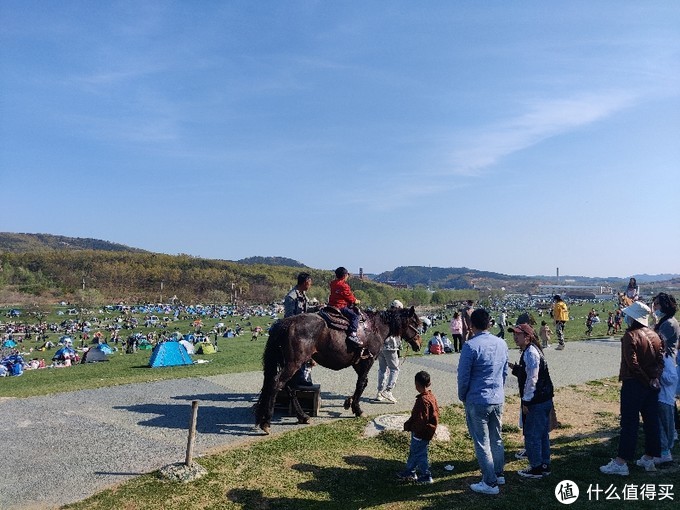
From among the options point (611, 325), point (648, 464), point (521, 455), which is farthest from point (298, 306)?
point (611, 325)

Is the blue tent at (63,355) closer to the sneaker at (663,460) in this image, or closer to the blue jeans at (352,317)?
the blue jeans at (352,317)

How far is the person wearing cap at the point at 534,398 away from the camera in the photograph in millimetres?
6031

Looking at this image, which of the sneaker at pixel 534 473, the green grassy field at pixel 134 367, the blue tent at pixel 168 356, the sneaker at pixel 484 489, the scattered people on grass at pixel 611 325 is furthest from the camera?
the scattered people on grass at pixel 611 325

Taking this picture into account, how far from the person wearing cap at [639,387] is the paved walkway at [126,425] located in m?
4.19

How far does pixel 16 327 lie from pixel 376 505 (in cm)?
5637

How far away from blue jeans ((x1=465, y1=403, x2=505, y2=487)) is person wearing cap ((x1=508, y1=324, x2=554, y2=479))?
1.85ft

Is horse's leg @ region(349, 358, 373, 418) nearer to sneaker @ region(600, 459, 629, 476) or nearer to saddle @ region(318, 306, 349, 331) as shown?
saddle @ region(318, 306, 349, 331)

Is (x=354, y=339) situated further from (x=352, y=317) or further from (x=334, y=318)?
(x=334, y=318)

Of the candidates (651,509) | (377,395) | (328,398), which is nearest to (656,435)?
(651,509)

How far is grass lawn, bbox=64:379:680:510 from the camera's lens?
221 inches

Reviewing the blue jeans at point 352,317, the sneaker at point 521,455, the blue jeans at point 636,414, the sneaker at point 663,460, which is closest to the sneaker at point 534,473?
the sneaker at point 521,455

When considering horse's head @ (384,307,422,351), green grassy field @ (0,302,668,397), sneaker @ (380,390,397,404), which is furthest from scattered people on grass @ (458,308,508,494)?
green grassy field @ (0,302,668,397)

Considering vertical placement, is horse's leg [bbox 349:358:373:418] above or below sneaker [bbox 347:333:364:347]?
below

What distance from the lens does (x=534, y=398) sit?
606 cm
